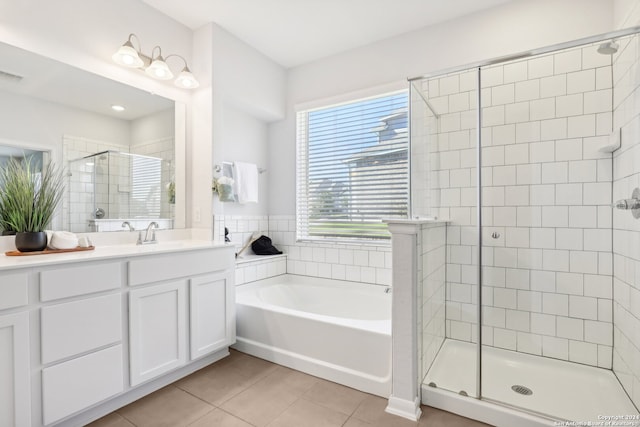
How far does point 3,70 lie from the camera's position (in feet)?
6.12

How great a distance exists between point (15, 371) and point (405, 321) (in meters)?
1.87

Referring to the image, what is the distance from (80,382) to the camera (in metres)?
1.62

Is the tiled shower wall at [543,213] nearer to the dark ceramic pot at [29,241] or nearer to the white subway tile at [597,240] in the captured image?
the white subway tile at [597,240]

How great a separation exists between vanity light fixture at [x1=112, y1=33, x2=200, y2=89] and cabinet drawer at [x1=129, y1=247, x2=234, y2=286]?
1418 mm

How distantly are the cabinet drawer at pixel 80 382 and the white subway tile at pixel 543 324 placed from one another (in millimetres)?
2542

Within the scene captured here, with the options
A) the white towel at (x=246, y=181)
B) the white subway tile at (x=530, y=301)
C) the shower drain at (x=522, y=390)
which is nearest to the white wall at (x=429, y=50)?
the white towel at (x=246, y=181)

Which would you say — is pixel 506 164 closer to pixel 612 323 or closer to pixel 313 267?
pixel 612 323

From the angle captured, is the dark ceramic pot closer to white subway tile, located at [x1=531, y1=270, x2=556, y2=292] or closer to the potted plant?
the potted plant

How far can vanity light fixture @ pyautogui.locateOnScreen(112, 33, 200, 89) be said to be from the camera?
224cm

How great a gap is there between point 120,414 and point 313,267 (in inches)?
76.7

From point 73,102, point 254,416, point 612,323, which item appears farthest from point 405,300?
point 73,102

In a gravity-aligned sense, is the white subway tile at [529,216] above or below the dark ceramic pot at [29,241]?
above

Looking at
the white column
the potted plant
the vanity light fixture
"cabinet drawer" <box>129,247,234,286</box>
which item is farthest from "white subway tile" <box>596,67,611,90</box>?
the potted plant

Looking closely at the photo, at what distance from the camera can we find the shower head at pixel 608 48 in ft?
5.84
